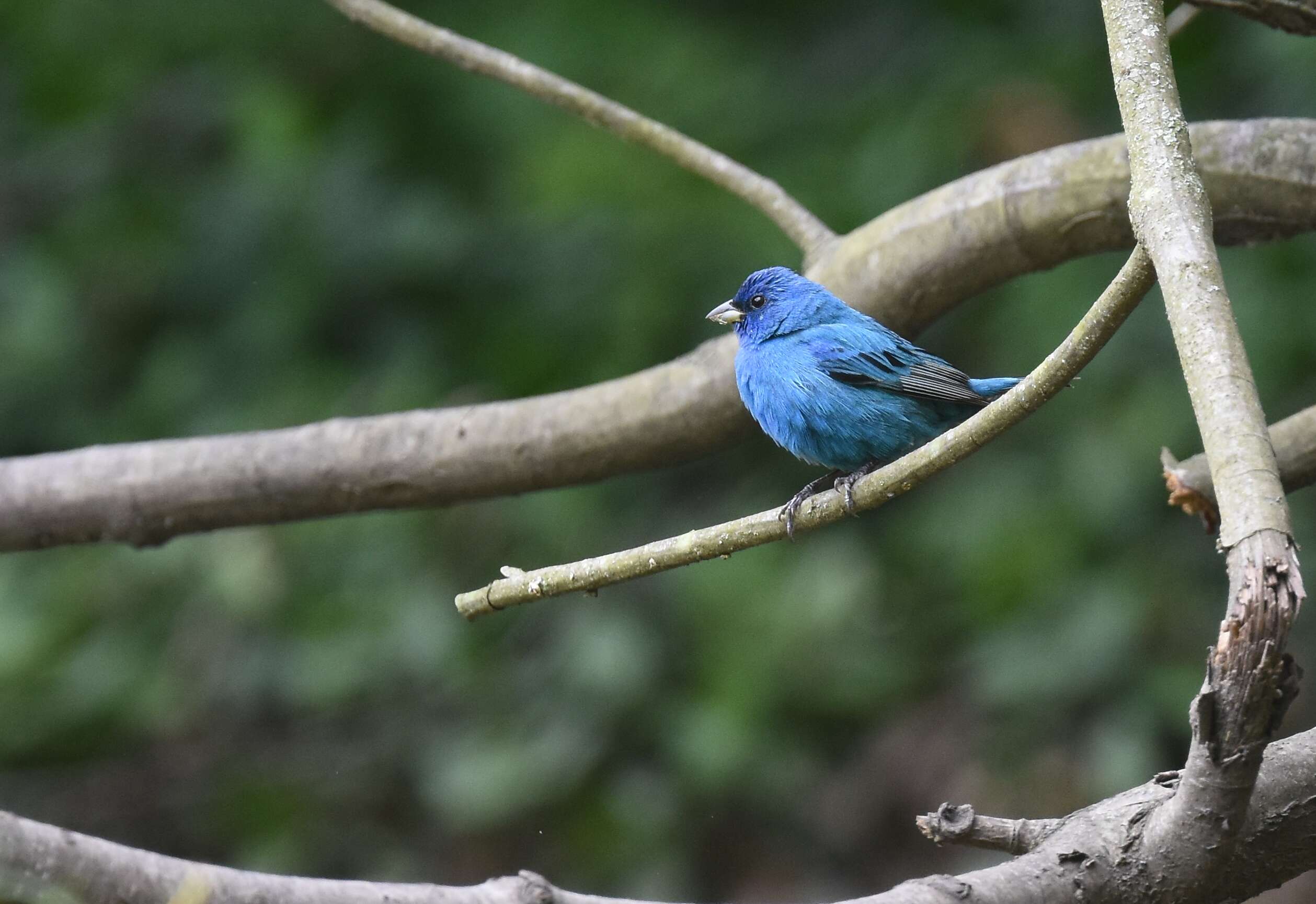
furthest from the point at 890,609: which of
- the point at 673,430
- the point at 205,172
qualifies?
the point at 205,172

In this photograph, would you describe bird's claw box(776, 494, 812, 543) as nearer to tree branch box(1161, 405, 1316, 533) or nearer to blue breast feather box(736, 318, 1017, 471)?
blue breast feather box(736, 318, 1017, 471)

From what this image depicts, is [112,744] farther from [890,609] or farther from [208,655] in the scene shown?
[890,609]

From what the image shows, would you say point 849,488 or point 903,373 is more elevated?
point 903,373

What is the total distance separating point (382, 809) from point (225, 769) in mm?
692

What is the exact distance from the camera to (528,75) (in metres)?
3.73

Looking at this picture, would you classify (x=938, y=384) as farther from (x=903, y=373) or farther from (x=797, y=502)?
(x=797, y=502)

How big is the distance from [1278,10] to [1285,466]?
3.19ft

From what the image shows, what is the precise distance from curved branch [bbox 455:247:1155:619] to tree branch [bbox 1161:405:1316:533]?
952 mm

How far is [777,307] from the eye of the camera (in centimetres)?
340

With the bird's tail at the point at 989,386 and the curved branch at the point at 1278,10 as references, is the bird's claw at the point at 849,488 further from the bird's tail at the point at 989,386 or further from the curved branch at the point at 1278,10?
the curved branch at the point at 1278,10

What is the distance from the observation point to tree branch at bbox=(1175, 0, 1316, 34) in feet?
9.46

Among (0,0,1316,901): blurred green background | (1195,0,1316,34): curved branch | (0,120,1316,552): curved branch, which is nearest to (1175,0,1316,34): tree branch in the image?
(1195,0,1316,34): curved branch

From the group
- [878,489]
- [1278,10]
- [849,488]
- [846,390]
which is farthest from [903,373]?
[1278,10]

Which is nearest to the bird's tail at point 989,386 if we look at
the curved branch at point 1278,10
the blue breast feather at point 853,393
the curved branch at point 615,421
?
the blue breast feather at point 853,393
